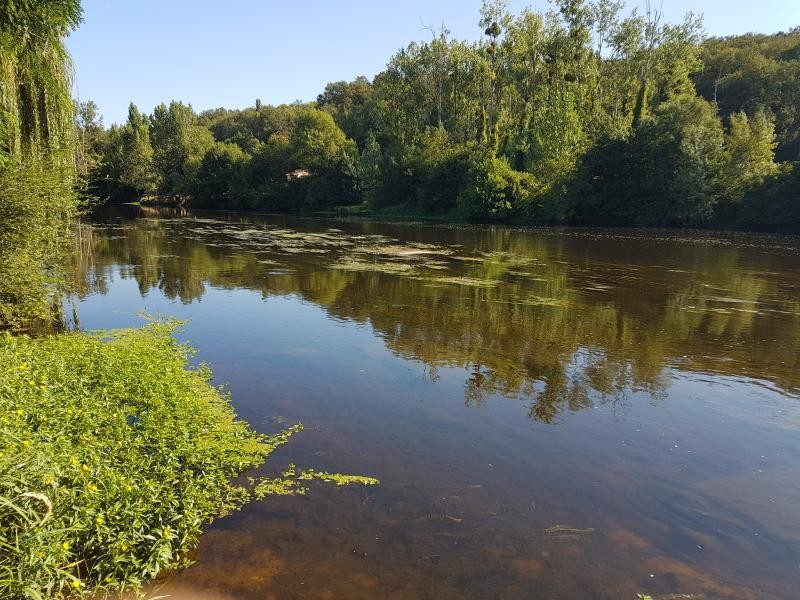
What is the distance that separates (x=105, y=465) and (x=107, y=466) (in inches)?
1.0

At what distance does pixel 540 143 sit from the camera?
197ft

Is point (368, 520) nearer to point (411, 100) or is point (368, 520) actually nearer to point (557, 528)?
point (557, 528)

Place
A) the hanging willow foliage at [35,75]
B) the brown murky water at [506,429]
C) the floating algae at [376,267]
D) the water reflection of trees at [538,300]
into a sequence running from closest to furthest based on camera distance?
the brown murky water at [506,429], the hanging willow foliage at [35,75], the water reflection of trees at [538,300], the floating algae at [376,267]

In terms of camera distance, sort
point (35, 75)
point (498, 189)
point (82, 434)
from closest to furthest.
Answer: point (82, 434)
point (35, 75)
point (498, 189)

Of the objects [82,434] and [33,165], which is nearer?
[82,434]

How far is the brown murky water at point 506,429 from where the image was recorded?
5699mm

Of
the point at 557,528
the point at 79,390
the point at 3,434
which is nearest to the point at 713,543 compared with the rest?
the point at 557,528

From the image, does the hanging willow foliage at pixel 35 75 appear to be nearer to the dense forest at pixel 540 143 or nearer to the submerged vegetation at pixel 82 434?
the submerged vegetation at pixel 82 434

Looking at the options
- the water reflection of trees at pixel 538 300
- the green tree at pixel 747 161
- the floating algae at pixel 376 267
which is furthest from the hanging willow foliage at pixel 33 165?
the green tree at pixel 747 161

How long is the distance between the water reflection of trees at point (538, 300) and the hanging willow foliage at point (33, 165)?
6.25 m

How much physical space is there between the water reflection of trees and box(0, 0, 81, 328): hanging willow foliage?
625cm

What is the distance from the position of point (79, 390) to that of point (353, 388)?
494 cm

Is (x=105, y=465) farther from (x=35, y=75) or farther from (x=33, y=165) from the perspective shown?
(x=35, y=75)

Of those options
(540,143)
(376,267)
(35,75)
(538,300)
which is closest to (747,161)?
(540,143)
